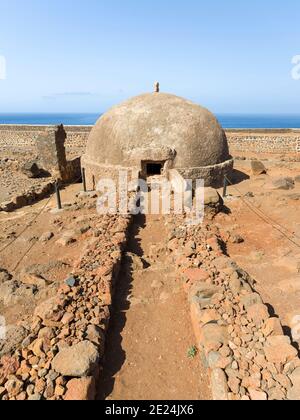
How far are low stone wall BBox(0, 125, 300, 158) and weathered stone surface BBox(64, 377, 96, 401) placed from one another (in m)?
21.2

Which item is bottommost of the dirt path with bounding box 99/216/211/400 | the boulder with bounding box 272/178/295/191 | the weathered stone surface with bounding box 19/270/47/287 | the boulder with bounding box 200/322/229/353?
the dirt path with bounding box 99/216/211/400

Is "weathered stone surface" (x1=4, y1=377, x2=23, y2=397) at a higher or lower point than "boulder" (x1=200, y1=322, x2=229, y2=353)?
lower

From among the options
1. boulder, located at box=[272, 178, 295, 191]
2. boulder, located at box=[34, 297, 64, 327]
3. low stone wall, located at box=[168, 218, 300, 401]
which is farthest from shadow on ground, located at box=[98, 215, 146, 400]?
boulder, located at box=[272, 178, 295, 191]

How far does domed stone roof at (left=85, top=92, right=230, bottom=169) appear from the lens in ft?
38.5

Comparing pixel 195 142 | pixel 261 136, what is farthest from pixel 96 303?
pixel 261 136

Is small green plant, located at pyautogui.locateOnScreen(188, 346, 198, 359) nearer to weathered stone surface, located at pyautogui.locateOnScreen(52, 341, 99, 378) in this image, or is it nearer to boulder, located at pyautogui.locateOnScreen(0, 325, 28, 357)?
weathered stone surface, located at pyautogui.locateOnScreen(52, 341, 99, 378)

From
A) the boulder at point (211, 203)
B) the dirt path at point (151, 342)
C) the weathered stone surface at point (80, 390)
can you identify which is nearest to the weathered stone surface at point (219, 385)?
the dirt path at point (151, 342)

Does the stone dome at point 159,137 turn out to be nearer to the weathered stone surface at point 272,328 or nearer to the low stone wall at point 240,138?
the weathered stone surface at point 272,328

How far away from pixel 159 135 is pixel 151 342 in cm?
895

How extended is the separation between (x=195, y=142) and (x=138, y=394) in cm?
998

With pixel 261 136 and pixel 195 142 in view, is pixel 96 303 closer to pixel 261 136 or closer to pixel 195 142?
pixel 195 142

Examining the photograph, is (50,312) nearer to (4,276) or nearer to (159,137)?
(4,276)

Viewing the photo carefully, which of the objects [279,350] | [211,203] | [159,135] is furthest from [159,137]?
[279,350]

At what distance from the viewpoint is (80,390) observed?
10.6 feet
